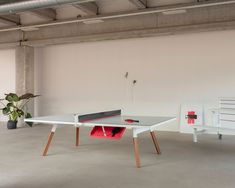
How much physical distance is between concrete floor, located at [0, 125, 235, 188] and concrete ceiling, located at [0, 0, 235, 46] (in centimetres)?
268

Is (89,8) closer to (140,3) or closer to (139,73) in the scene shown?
(140,3)

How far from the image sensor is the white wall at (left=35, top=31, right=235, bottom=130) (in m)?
6.34

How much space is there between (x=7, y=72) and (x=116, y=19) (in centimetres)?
444

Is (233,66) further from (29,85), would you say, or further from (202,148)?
(29,85)

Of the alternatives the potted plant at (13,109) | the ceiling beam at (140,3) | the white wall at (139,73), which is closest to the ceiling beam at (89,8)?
the white wall at (139,73)

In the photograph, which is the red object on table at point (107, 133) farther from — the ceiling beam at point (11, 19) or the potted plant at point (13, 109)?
the ceiling beam at point (11, 19)

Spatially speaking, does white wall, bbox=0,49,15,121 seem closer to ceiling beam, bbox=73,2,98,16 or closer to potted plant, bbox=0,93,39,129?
potted plant, bbox=0,93,39,129

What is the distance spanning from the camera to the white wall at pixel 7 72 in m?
8.90

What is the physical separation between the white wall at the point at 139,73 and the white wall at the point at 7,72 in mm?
1060

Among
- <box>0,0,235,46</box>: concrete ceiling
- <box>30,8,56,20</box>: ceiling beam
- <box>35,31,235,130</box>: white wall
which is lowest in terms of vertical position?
<box>35,31,235,130</box>: white wall

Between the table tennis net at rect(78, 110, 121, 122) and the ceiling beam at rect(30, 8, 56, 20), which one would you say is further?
the ceiling beam at rect(30, 8, 56, 20)

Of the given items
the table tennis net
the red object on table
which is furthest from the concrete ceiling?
the red object on table

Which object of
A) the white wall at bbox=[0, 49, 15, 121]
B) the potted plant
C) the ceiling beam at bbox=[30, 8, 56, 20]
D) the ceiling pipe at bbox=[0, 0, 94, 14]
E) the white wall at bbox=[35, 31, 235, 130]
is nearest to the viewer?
the ceiling pipe at bbox=[0, 0, 94, 14]

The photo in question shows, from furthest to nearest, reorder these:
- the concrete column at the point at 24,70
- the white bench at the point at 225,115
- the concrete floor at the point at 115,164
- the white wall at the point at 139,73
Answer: the concrete column at the point at 24,70
the white wall at the point at 139,73
the white bench at the point at 225,115
the concrete floor at the point at 115,164
